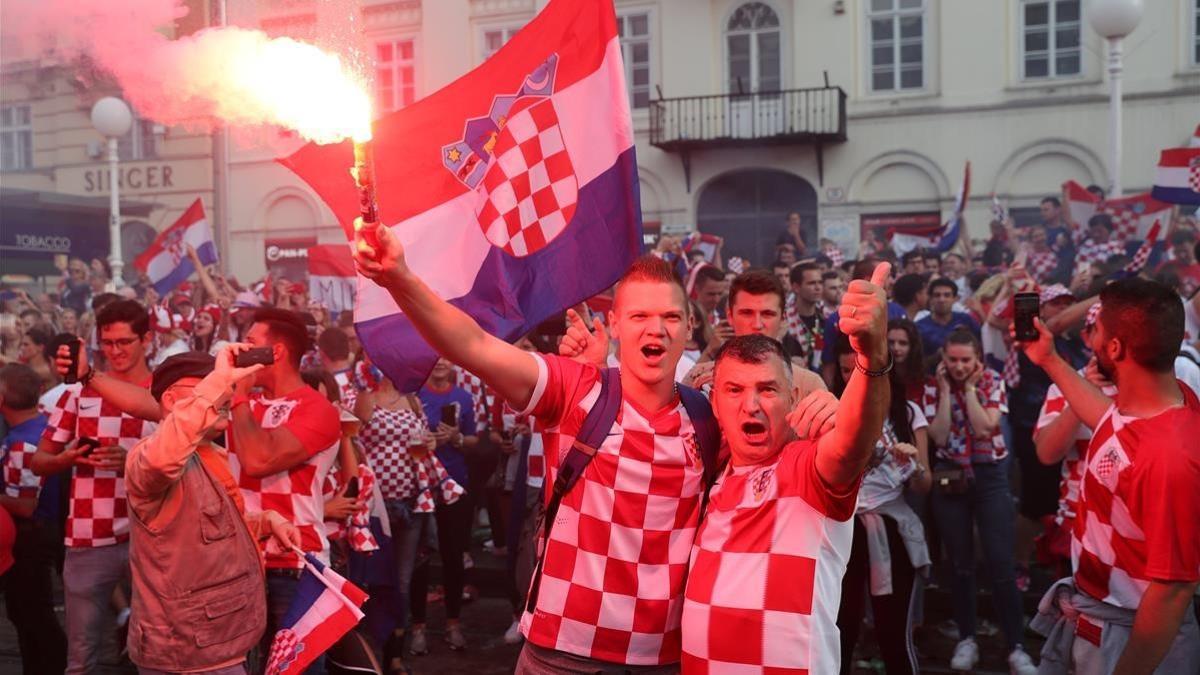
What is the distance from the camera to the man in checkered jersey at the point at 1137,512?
3.25m

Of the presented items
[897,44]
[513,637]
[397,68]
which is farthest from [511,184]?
[397,68]

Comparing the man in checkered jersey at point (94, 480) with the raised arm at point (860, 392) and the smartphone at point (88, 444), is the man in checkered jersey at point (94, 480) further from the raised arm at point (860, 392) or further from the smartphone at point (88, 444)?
the raised arm at point (860, 392)

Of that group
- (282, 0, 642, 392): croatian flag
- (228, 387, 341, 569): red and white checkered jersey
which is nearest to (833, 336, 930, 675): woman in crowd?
(282, 0, 642, 392): croatian flag

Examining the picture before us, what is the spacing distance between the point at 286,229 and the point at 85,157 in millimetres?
5882

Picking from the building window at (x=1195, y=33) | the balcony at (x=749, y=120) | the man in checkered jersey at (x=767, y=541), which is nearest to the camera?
the man in checkered jersey at (x=767, y=541)

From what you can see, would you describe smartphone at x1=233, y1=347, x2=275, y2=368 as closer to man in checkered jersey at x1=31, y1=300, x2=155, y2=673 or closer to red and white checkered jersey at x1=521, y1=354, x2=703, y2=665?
red and white checkered jersey at x1=521, y1=354, x2=703, y2=665

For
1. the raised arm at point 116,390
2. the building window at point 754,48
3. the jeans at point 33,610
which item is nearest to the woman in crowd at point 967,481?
the raised arm at point 116,390

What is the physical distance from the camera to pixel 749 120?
21.3 m

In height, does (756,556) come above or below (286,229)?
below

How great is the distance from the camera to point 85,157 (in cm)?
2602

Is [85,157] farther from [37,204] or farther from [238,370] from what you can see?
Result: [238,370]

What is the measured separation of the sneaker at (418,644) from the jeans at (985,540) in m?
3.44

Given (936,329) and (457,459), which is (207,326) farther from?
(936,329)

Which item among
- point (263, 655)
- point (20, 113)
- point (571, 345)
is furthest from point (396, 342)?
point (20, 113)
